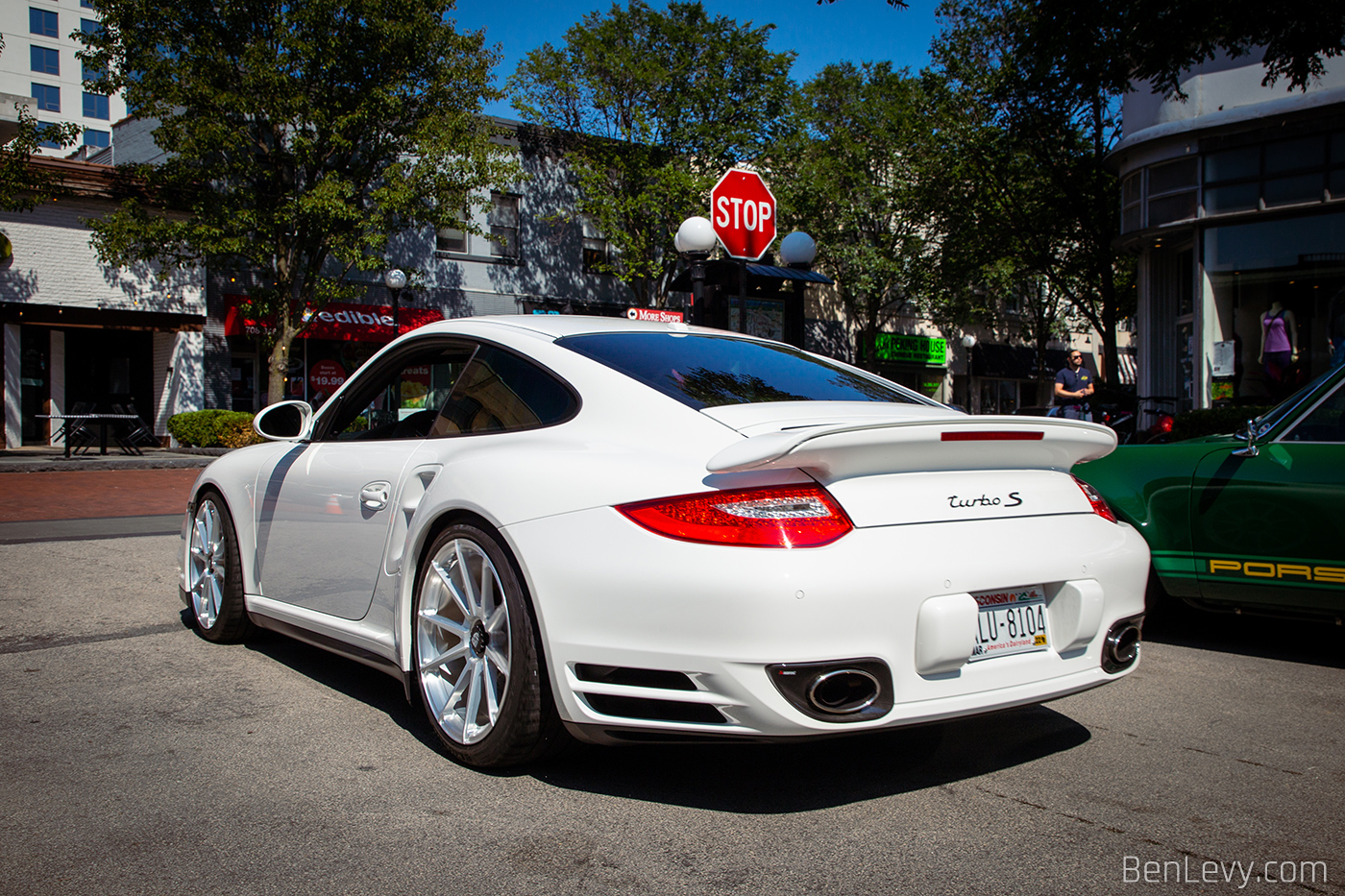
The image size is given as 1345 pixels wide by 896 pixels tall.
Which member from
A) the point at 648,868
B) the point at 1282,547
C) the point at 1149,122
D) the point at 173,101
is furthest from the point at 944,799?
the point at 173,101

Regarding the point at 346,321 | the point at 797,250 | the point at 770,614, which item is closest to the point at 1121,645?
the point at 770,614

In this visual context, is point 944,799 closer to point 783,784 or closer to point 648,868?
point 783,784

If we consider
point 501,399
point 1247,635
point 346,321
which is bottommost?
point 1247,635

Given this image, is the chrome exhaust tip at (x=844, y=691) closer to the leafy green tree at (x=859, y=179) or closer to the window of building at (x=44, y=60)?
the leafy green tree at (x=859, y=179)

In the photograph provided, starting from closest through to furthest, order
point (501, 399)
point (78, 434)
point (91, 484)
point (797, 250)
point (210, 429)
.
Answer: point (501, 399) < point (797, 250) < point (91, 484) < point (78, 434) < point (210, 429)

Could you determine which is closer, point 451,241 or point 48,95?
point 451,241

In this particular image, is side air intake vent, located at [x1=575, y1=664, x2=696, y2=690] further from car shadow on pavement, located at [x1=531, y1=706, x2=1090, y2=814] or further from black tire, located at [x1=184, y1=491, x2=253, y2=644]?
black tire, located at [x1=184, y1=491, x2=253, y2=644]

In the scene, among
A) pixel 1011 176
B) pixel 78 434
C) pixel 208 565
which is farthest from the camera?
pixel 1011 176

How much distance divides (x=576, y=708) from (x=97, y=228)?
2119 centimetres

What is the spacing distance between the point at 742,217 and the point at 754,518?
8148 mm

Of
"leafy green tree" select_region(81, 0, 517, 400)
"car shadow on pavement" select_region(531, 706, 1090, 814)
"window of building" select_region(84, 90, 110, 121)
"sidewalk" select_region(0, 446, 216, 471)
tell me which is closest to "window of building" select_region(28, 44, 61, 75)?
"window of building" select_region(84, 90, 110, 121)

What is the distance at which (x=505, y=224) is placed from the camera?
91.9 feet

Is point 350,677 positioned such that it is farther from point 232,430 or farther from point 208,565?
point 232,430

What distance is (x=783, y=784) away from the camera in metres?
3.03
